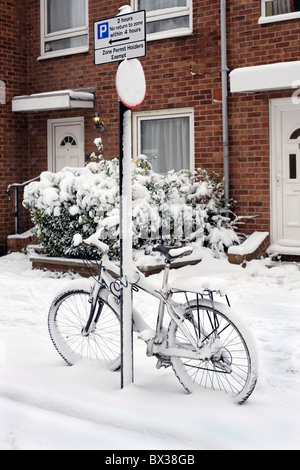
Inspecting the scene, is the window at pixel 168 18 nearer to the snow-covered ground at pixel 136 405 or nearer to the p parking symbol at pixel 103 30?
the snow-covered ground at pixel 136 405

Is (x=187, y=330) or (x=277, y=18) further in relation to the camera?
(x=277, y=18)

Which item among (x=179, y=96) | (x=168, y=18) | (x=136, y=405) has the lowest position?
(x=136, y=405)

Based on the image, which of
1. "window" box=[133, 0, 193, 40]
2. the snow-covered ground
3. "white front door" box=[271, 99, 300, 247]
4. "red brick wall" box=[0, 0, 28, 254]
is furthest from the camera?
"red brick wall" box=[0, 0, 28, 254]

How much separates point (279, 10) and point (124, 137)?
22.1 ft

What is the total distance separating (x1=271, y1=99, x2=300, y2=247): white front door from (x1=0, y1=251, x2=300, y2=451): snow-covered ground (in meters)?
4.03

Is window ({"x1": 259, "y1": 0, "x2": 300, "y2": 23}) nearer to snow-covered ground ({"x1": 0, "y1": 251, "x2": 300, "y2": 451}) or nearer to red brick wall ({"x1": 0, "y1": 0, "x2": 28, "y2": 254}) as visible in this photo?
red brick wall ({"x1": 0, "y1": 0, "x2": 28, "y2": 254})

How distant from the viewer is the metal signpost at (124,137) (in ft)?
14.9

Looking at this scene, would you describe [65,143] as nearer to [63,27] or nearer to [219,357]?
[63,27]

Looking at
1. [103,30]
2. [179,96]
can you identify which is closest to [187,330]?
[103,30]

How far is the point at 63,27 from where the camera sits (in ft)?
42.5

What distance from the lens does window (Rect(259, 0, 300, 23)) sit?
1020 centimetres

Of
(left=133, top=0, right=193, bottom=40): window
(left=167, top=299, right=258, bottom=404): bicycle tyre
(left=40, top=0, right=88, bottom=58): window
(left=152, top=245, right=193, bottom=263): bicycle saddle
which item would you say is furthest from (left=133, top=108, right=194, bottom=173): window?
(left=167, top=299, right=258, bottom=404): bicycle tyre

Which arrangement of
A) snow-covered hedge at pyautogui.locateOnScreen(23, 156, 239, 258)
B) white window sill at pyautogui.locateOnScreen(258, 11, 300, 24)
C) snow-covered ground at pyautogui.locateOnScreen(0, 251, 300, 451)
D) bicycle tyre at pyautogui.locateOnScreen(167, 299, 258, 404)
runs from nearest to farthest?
snow-covered ground at pyautogui.locateOnScreen(0, 251, 300, 451), bicycle tyre at pyautogui.locateOnScreen(167, 299, 258, 404), snow-covered hedge at pyautogui.locateOnScreen(23, 156, 239, 258), white window sill at pyautogui.locateOnScreen(258, 11, 300, 24)
